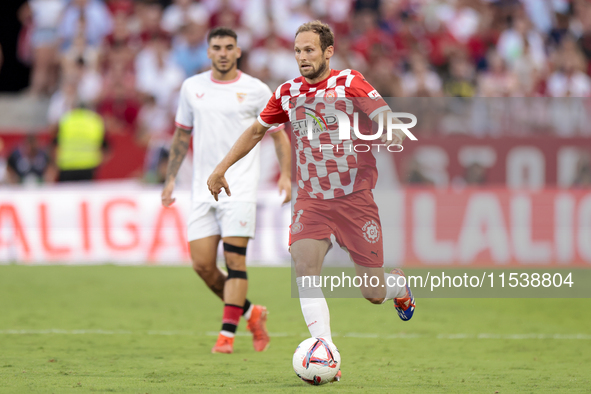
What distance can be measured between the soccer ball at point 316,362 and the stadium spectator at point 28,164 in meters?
9.69

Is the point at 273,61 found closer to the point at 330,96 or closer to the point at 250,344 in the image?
the point at 250,344

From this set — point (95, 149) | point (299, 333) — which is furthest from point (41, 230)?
point (299, 333)

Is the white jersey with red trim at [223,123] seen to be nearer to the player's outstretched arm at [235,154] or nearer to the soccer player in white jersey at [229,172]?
the soccer player in white jersey at [229,172]

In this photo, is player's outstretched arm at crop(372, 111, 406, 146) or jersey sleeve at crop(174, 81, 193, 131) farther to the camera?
jersey sleeve at crop(174, 81, 193, 131)

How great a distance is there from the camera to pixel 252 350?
712 centimetres

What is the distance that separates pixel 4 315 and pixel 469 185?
23.3 feet

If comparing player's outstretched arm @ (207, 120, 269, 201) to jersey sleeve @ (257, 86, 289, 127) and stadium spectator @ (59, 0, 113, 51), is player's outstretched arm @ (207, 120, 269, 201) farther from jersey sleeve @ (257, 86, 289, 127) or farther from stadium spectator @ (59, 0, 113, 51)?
stadium spectator @ (59, 0, 113, 51)

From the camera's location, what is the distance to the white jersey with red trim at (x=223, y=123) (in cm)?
717

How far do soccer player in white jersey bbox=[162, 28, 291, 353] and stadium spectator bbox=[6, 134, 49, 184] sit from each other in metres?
7.36

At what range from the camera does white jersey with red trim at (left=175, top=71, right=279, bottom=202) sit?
282 inches

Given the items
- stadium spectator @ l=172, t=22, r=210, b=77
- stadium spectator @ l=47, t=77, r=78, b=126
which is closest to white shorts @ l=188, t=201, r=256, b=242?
stadium spectator @ l=47, t=77, r=78, b=126

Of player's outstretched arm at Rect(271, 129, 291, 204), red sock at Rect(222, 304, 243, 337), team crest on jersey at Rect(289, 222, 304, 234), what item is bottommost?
red sock at Rect(222, 304, 243, 337)

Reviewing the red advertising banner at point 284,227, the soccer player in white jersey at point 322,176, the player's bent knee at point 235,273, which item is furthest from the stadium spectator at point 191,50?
the soccer player in white jersey at point 322,176

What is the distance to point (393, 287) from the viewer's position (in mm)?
6039
